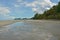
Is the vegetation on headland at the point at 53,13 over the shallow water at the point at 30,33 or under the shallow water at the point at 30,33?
over

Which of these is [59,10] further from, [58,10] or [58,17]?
[58,17]

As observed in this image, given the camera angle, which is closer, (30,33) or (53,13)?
(30,33)

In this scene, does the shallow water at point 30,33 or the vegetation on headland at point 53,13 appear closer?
the shallow water at point 30,33

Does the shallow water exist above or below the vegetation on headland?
below

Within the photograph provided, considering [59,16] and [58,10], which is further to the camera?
[58,10]

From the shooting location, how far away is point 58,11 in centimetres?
11081

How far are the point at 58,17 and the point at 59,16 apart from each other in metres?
1.92

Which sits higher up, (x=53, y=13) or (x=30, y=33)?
(x=53, y=13)

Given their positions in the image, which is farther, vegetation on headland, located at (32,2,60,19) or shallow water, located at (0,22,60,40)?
vegetation on headland, located at (32,2,60,19)

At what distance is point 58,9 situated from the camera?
111 meters

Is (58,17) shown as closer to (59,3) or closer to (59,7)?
(59,7)

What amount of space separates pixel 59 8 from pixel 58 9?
3.59m

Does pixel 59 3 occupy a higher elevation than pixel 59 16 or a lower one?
higher

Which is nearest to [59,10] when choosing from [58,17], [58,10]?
[58,10]
